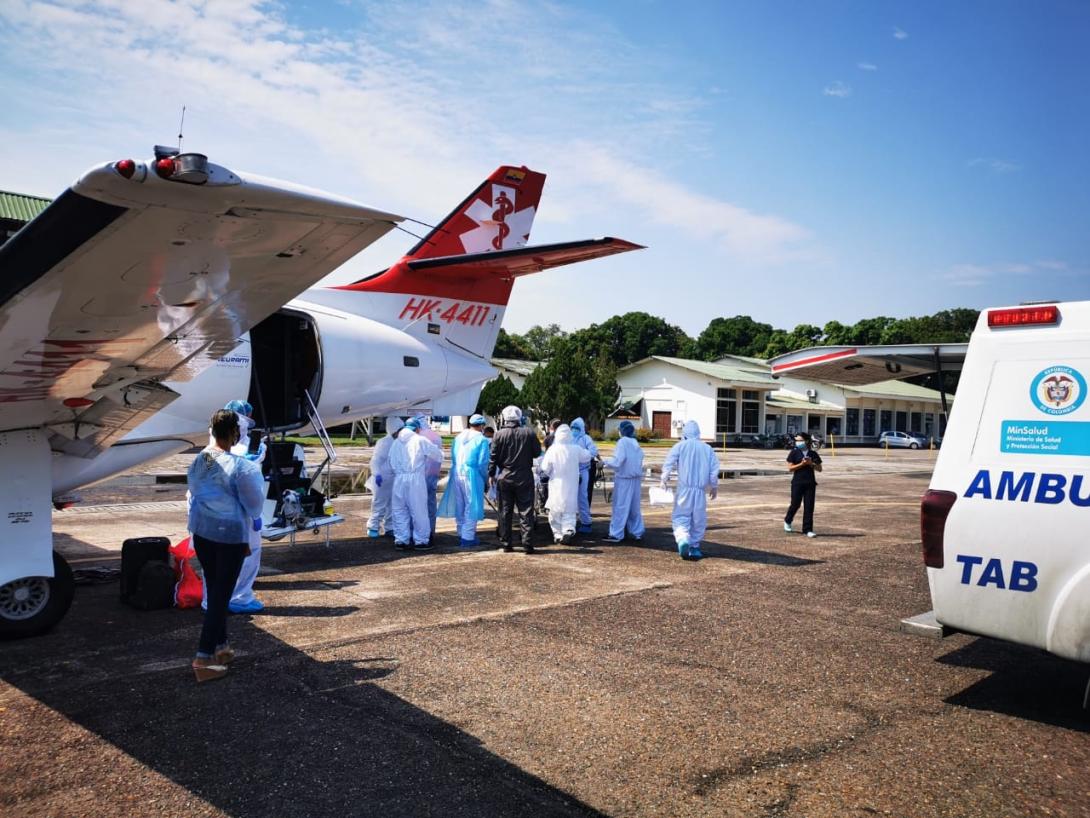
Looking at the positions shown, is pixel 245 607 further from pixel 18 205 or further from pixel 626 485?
pixel 18 205

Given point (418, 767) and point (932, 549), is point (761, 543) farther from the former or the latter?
point (418, 767)

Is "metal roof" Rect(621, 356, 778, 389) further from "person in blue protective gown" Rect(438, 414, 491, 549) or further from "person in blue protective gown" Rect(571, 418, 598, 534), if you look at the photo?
"person in blue protective gown" Rect(438, 414, 491, 549)

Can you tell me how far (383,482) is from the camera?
11.1m

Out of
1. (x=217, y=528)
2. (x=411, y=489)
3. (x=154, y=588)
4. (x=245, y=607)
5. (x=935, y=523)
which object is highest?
(x=935, y=523)

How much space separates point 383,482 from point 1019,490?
332 inches

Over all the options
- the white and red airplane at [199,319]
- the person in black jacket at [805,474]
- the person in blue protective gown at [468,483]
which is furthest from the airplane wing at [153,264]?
the person in black jacket at [805,474]

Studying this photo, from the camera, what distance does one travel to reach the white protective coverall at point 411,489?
10328 millimetres

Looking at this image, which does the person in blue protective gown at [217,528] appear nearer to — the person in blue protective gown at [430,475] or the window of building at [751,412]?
the person in blue protective gown at [430,475]


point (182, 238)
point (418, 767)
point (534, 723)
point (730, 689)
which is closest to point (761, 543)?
point (730, 689)

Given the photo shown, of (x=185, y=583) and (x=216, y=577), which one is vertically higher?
(x=216, y=577)

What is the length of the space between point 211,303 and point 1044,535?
15.7ft

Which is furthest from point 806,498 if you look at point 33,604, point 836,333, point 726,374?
point 836,333

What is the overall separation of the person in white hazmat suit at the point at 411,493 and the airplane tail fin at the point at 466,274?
2099 mm

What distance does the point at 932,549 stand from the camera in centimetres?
467
